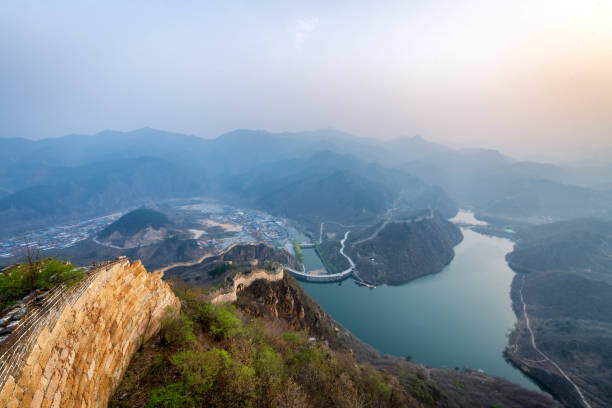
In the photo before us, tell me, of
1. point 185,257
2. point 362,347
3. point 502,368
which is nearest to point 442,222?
point 502,368

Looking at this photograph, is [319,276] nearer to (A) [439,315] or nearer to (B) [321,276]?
(B) [321,276]

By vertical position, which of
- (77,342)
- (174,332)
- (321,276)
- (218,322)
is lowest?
(321,276)

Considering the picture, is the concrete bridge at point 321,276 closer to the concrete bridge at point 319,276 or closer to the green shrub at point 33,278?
the concrete bridge at point 319,276

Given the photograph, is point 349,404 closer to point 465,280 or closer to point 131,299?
point 131,299

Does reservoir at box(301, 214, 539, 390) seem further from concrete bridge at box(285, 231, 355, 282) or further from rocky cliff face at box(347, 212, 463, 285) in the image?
rocky cliff face at box(347, 212, 463, 285)

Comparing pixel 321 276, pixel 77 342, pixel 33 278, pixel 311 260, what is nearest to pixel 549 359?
pixel 321 276

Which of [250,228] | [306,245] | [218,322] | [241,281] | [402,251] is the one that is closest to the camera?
[218,322]

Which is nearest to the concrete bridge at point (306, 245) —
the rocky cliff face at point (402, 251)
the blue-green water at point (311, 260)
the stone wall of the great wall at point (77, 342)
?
the blue-green water at point (311, 260)
